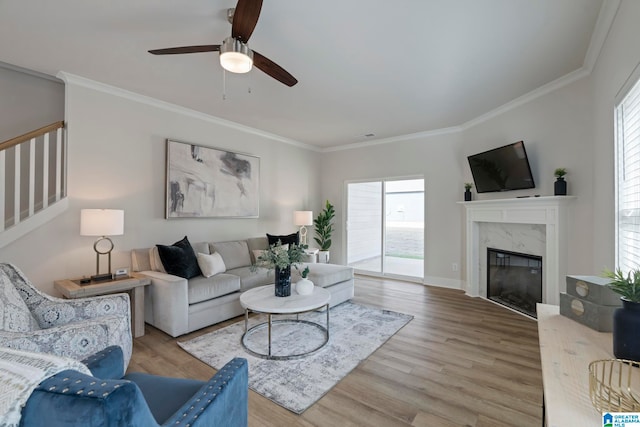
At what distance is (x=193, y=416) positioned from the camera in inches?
41.4

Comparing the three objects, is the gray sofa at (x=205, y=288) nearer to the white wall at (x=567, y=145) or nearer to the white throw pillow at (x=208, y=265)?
the white throw pillow at (x=208, y=265)

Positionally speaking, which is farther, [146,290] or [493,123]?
Answer: [493,123]

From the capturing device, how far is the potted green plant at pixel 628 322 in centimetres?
103

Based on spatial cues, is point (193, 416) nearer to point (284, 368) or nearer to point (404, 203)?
point (284, 368)

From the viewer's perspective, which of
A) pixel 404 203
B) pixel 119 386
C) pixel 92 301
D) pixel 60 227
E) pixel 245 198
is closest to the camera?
pixel 119 386

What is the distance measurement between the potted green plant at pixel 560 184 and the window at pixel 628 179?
3.40 ft

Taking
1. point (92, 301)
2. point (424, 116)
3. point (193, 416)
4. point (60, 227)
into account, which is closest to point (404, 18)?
point (424, 116)

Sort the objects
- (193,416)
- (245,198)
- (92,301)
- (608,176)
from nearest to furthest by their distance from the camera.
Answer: (193,416), (92,301), (608,176), (245,198)

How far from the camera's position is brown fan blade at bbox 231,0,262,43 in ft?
5.52

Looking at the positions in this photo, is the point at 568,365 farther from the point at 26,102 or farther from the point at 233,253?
the point at 26,102

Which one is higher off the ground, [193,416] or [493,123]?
[493,123]

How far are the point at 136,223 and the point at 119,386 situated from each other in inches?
136

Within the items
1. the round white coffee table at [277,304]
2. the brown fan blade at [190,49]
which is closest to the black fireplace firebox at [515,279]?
the round white coffee table at [277,304]

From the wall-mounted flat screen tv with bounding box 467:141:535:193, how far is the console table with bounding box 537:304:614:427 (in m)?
2.49
